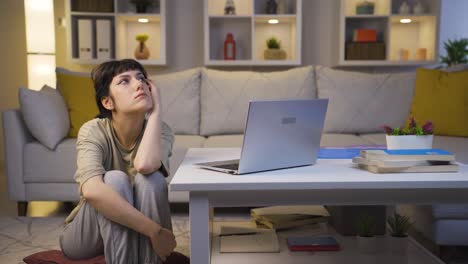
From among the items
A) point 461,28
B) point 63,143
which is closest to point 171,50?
point 63,143

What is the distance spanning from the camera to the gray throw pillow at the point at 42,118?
298 cm

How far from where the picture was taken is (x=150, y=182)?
5.29ft

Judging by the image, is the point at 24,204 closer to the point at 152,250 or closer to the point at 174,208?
the point at 174,208

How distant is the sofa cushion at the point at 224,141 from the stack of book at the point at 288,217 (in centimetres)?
103

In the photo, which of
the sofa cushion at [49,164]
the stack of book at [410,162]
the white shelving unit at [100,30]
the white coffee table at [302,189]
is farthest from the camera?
the white shelving unit at [100,30]

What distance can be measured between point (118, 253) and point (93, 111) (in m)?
1.82

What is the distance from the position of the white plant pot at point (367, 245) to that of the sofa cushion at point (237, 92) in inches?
72.3

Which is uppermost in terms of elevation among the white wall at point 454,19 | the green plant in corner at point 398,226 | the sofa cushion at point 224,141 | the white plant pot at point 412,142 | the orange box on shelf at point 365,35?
the white wall at point 454,19

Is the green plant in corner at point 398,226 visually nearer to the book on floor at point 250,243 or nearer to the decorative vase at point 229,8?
the book on floor at point 250,243

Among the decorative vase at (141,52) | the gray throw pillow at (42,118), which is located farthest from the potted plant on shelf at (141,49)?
the gray throw pillow at (42,118)

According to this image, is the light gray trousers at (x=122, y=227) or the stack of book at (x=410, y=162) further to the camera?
the light gray trousers at (x=122, y=227)

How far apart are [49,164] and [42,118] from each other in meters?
0.26

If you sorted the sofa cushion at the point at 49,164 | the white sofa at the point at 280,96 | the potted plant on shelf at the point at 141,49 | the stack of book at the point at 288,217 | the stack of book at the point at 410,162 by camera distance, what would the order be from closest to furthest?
the stack of book at the point at 410,162 → the stack of book at the point at 288,217 → the sofa cushion at the point at 49,164 → the white sofa at the point at 280,96 → the potted plant on shelf at the point at 141,49

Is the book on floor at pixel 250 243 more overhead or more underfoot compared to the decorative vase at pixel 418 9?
more underfoot
